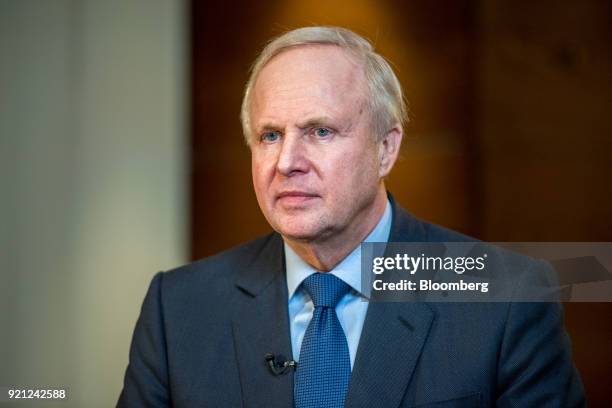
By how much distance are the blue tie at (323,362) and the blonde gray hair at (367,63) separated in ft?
1.40

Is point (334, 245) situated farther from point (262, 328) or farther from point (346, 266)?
point (262, 328)

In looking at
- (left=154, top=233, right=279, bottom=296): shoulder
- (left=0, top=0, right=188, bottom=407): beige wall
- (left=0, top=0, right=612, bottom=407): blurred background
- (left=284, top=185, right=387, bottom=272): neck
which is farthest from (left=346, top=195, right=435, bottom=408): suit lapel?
(left=0, top=0, right=188, bottom=407): beige wall

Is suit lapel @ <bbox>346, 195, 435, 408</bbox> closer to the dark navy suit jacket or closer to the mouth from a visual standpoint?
the dark navy suit jacket

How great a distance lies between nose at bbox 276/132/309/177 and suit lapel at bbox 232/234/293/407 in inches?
11.7

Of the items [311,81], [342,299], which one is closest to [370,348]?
[342,299]

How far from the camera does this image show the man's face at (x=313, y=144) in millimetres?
1586

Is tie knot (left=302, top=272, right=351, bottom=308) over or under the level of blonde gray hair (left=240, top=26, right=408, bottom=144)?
under

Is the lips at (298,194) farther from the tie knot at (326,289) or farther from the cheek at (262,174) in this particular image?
the tie knot at (326,289)

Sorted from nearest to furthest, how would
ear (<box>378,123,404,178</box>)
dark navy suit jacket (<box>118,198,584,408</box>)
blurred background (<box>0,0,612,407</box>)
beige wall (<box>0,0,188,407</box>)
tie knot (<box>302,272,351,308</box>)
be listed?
1. dark navy suit jacket (<box>118,198,584,408</box>)
2. tie knot (<box>302,272,351,308</box>)
3. ear (<box>378,123,404,178</box>)
4. blurred background (<box>0,0,612,407</box>)
5. beige wall (<box>0,0,188,407</box>)

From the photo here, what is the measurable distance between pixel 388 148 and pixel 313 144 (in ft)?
0.79

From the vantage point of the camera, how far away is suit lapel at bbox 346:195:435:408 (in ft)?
5.03

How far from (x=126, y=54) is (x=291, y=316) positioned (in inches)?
70.9

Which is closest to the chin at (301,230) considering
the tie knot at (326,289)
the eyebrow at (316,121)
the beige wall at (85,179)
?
the tie knot at (326,289)

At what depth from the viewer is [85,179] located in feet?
9.70
